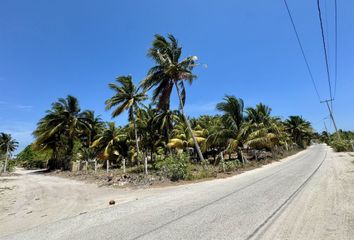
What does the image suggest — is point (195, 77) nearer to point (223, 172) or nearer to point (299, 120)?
point (223, 172)

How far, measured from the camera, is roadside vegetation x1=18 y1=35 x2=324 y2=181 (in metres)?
19.8

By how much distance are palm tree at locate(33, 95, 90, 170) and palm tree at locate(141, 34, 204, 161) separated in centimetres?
1717

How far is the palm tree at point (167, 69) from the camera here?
65.8 ft

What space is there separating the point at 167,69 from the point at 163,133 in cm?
1364

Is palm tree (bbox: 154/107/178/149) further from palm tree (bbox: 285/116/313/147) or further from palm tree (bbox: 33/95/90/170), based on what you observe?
palm tree (bbox: 285/116/313/147)

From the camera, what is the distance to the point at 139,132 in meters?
33.5

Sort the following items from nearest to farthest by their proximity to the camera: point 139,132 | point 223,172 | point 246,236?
1. point 246,236
2. point 223,172
3. point 139,132

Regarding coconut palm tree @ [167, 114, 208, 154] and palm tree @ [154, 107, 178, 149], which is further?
palm tree @ [154, 107, 178, 149]

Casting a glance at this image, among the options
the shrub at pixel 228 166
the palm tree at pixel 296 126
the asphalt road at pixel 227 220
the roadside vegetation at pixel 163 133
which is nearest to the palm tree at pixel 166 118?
the roadside vegetation at pixel 163 133

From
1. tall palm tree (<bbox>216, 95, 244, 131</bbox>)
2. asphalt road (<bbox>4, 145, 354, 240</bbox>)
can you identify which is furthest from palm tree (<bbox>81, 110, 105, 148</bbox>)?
asphalt road (<bbox>4, 145, 354, 240</bbox>)

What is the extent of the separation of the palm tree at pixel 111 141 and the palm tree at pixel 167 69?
54.4ft

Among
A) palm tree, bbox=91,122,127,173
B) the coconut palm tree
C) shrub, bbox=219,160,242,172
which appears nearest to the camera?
shrub, bbox=219,160,242,172

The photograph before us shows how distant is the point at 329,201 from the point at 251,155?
2129cm

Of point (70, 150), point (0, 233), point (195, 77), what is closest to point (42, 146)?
point (70, 150)
